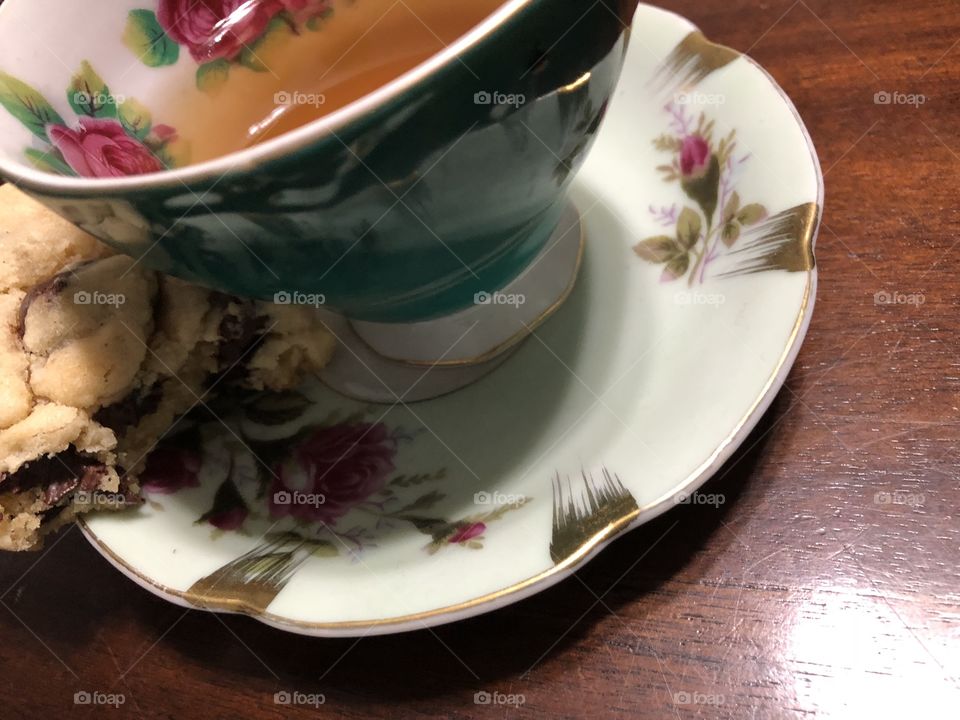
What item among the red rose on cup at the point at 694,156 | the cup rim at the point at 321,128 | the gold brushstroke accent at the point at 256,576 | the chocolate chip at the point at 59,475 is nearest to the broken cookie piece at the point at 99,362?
the chocolate chip at the point at 59,475

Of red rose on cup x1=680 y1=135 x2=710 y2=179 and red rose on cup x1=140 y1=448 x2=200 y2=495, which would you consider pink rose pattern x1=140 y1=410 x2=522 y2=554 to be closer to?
→ red rose on cup x1=140 y1=448 x2=200 y2=495

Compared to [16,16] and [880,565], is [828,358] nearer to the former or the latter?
[880,565]

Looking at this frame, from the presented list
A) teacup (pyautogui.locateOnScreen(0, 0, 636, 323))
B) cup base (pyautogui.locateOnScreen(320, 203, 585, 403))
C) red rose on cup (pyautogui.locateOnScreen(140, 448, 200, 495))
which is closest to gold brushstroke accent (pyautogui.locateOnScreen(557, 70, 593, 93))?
teacup (pyautogui.locateOnScreen(0, 0, 636, 323))

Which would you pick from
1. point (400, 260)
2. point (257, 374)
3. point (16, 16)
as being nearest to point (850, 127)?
point (400, 260)

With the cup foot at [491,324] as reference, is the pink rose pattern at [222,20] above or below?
above

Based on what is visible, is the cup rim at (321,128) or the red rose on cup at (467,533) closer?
the cup rim at (321,128)

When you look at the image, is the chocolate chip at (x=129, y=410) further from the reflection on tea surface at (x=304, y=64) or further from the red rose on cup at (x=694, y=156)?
the red rose on cup at (x=694, y=156)
